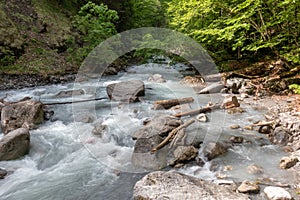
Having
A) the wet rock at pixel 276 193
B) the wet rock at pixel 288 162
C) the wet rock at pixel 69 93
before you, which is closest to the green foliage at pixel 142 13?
the wet rock at pixel 69 93

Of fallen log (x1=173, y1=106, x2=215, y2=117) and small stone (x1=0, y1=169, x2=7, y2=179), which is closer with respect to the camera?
small stone (x1=0, y1=169, x2=7, y2=179)

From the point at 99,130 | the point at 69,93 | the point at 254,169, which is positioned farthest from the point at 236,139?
the point at 69,93

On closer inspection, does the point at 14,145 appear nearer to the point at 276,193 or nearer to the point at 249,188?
the point at 249,188

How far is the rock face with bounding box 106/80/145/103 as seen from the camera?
322 inches

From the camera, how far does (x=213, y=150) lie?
4.67 metres

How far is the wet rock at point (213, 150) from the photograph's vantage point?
4.61m

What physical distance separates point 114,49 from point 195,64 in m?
5.19

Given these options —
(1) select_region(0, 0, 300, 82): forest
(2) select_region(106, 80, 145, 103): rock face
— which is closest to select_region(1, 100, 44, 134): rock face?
(2) select_region(106, 80, 145, 103): rock face

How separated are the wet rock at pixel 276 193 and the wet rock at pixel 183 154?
1442 mm

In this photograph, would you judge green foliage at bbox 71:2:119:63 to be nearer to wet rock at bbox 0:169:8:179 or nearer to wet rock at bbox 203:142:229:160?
wet rock at bbox 0:169:8:179

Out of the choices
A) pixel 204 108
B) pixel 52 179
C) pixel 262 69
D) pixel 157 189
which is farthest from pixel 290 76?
pixel 52 179

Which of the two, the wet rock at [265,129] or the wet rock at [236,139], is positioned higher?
the wet rock at [265,129]

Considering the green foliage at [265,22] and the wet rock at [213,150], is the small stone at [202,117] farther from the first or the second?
Result: the green foliage at [265,22]

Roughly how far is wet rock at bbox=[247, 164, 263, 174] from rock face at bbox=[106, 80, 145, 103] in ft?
15.5
